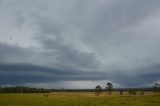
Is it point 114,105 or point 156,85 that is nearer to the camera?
point 114,105

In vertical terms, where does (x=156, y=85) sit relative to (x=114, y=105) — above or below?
above

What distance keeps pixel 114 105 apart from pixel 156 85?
114 meters

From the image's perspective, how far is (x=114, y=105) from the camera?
84.5 meters

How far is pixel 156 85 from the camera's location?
19150 centimetres
